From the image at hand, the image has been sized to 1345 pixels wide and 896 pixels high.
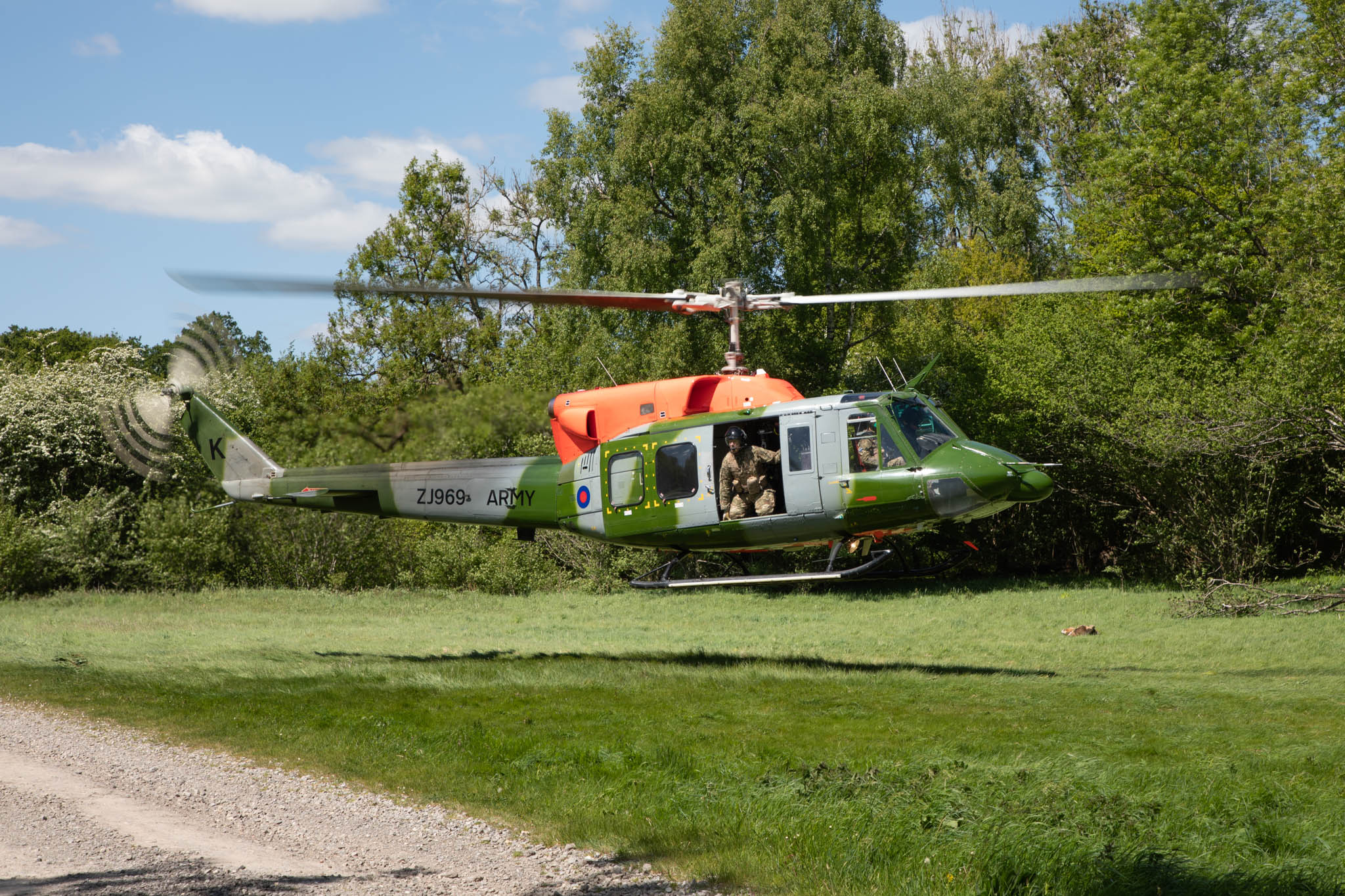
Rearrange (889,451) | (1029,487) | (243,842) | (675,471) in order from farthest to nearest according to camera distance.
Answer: (675,471) < (889,451) < (1029,487) < (243,842)

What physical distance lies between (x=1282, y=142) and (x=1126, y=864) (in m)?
28.7

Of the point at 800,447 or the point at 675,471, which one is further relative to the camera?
the point at 675,471

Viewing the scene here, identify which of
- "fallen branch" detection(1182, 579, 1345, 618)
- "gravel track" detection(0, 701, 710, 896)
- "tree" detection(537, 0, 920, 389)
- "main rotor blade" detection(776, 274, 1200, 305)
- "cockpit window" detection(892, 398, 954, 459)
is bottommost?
"fallen branch" detection(1182, 579, 1345, 618)

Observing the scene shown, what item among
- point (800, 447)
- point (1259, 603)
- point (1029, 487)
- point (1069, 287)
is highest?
point (1069, 287)

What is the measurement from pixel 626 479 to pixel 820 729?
16.0 feet

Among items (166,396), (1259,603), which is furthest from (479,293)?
(1259,603)

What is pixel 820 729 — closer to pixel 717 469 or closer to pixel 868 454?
pixel 868 454

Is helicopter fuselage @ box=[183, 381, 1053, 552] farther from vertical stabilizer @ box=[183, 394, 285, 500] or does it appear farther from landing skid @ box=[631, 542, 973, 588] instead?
vertical stabilizer @ box=[183, 394, 285, 500]

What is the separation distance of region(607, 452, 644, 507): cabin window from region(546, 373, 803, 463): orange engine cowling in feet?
1.64

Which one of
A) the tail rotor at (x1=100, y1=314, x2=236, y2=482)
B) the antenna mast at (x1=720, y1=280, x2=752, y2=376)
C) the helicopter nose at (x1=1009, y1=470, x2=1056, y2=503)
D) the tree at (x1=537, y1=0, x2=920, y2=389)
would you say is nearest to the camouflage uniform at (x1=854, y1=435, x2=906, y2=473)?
the helicopter nose at (x1=1009, y1=470, x2=1056, y2=503)

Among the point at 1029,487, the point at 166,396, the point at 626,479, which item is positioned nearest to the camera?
the point at 1029,487

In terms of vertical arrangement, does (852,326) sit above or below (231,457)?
above

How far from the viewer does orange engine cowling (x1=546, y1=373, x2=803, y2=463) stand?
1405 cm

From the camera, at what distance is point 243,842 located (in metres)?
7.15
